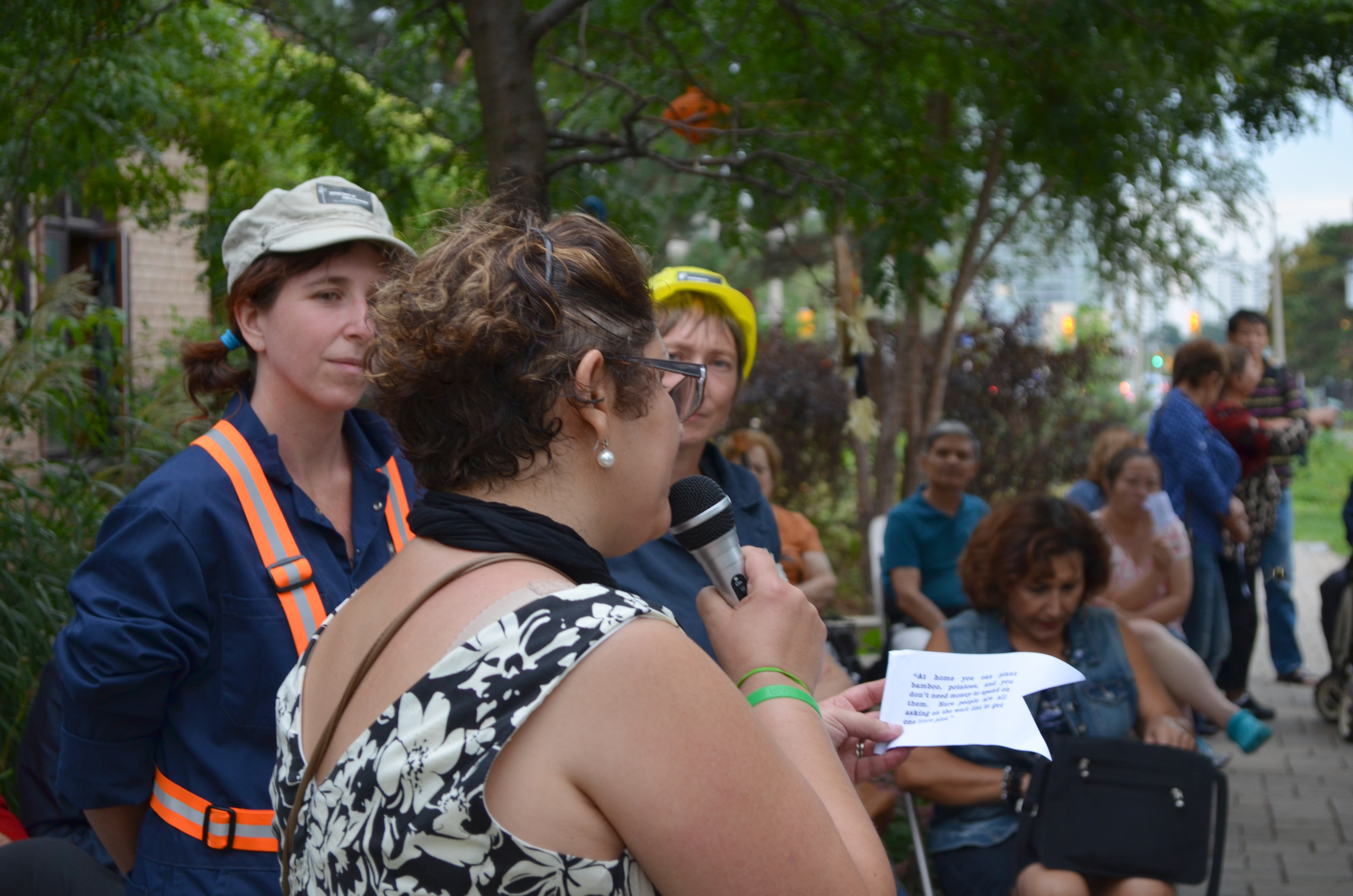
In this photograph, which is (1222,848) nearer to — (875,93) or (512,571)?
(512,571)

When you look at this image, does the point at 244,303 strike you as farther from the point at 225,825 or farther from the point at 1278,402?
the point at 1278,402

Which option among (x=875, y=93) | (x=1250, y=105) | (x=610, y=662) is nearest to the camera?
(x=610, y=662)

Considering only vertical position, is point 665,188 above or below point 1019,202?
above

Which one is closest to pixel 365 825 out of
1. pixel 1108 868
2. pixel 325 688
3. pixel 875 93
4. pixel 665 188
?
pixel 325 688

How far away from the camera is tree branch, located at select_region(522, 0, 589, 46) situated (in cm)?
331

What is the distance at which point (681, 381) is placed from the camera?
1.49 metres

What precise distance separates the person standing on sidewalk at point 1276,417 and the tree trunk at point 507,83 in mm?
5568

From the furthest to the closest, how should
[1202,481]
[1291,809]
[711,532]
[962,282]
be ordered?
1. [962,282]
2. [1202,481]
3. [1291,809]
4. [711,532]

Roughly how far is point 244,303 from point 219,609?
2.16 ft

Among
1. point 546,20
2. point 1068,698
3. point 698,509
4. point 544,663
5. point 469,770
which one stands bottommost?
point 1068,698

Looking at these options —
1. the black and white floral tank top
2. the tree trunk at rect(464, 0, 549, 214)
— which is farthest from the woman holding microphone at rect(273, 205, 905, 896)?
the tree trunk at rect(464, 0, 549, 214)

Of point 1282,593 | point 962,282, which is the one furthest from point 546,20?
point 1282,593

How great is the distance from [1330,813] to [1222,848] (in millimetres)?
2867

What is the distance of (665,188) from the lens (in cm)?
1755
